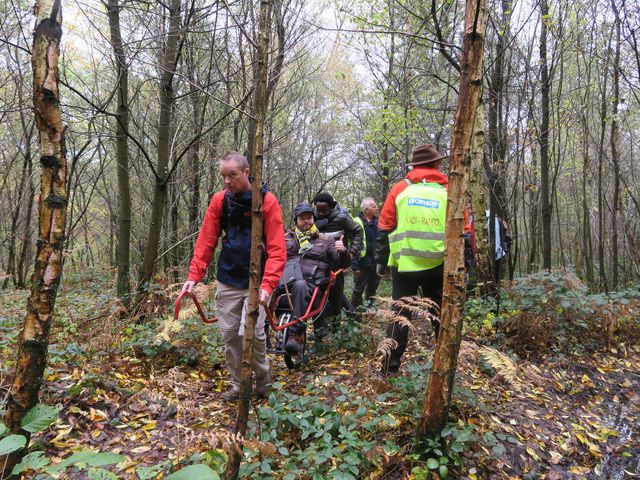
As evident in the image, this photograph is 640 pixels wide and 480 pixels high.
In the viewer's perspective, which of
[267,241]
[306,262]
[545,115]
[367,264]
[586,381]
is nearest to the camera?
[267,241]

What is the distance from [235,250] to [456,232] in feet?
6.00

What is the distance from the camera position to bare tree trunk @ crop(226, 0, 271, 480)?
193cm

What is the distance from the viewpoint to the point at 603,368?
4.43 meters

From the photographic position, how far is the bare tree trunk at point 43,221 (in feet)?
6.76

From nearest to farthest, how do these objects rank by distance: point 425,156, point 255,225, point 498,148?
A: point 255,225 < point 425,156 < point 498,148

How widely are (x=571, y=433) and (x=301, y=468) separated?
2.29 metres

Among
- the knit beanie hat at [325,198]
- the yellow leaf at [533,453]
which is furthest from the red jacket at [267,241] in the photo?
the knit beanie hat at [325,198]

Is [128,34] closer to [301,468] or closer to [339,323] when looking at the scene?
[339,323]

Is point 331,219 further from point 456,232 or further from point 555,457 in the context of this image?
point 555,457

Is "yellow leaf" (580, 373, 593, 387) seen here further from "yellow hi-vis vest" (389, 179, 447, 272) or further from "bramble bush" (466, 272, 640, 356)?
"yellow hi-vis vest" (389, 179, 447, 272)

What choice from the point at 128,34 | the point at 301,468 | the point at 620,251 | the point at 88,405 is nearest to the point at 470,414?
the point at 301,468

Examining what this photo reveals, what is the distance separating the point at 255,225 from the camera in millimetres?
2000

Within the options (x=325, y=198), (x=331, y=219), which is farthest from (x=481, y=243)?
(x=325, y=198)

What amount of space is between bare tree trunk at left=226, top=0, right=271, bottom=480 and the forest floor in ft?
0.57
